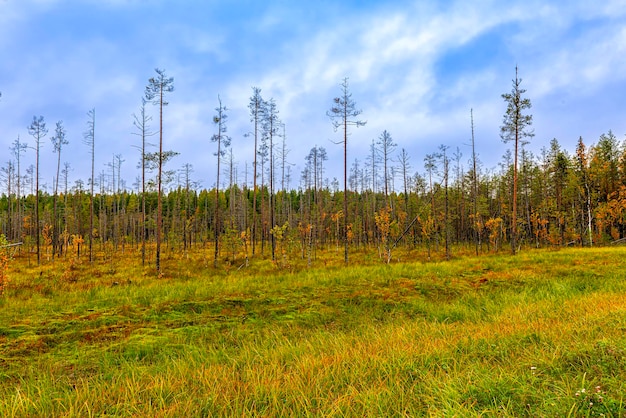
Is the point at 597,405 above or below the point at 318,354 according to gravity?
above

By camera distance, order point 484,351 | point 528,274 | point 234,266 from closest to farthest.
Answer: point 484,351
point 528,274
point 234,266

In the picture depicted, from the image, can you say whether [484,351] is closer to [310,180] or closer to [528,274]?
[528,274]

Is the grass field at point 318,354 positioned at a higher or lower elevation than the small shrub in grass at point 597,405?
lower

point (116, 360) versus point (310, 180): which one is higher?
point (310, 180)

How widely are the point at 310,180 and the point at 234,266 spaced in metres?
24.3

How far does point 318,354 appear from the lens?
4.23 meters

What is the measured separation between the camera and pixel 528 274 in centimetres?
1209

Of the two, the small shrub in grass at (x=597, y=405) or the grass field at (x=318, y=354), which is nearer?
the small shrub in grass at (x=597, y=405)

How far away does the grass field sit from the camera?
8.52ft

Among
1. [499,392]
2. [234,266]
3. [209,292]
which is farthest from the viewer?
[234,266]

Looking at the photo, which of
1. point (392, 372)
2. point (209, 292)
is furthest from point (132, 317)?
point (392, 372)

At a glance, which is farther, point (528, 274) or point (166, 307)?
point (528, 274)

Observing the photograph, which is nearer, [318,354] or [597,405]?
[597,405]

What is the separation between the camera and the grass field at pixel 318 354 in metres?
2.60
